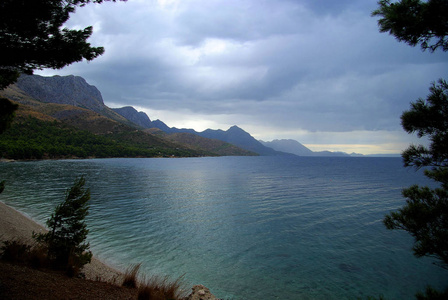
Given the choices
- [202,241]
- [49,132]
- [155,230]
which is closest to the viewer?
[202,241]

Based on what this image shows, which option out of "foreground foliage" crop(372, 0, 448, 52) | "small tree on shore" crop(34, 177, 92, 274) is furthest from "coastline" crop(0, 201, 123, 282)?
"foreground foliage" crop(372, 0, 448, 52)

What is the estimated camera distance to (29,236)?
49.9 ft

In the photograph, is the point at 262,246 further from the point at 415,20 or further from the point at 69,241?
the point at 415,20

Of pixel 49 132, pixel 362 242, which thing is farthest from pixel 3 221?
pixel 49 132

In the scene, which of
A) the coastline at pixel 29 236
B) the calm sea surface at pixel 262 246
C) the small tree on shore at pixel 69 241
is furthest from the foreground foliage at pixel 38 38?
the calm sea surface at pixel 262 246

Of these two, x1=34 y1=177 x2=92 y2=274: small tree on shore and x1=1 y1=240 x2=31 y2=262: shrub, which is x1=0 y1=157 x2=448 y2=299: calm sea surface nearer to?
x1=34 y1=177 x2=92 y2=274: small tree on shore

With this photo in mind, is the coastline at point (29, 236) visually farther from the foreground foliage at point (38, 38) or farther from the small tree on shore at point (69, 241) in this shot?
the foreground foliage at point (38, 38)

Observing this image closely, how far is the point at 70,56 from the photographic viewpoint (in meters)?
9.07

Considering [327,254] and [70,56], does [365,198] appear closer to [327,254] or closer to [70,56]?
[327,254]

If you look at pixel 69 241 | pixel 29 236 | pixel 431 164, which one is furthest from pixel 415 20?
pixel 29 236

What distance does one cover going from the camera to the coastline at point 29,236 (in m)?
11.1

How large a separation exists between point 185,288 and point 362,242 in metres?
15.3

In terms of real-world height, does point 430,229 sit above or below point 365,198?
above

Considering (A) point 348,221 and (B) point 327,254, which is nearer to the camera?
(B) point 327,254
